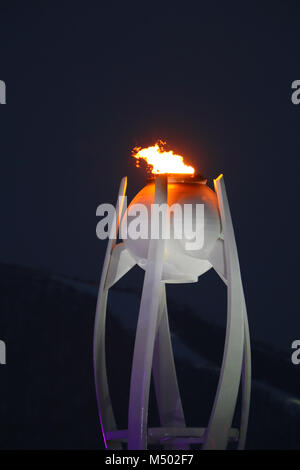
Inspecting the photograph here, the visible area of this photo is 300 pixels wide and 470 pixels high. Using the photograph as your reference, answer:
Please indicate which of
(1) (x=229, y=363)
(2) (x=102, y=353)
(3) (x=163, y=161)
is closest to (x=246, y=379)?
(1) (x=229, y=363)

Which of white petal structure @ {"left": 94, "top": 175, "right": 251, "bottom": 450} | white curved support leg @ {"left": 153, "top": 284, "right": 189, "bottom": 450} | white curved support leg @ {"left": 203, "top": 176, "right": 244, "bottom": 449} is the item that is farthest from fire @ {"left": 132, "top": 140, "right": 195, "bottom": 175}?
white curved support leg @ {"left": 153, "top": 284, "right": 189, "bottom": 450}

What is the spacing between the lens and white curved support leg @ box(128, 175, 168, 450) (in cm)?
246

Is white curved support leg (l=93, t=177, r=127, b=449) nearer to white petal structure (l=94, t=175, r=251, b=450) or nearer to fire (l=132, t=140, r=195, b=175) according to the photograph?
white petal structure (l=94, t=175, r=251, b=450)

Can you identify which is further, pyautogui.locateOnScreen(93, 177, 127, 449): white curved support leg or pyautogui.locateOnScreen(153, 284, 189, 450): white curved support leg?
pyautogui.locateOnScreen(153, 284, 189, 450): white curved support leg

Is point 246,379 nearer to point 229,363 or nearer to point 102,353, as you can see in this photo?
point 229,363

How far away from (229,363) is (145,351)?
1.11 feet

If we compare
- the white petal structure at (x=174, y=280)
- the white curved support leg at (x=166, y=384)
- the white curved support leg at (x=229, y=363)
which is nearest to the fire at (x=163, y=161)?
the white petal structure at (x=174, y=280)

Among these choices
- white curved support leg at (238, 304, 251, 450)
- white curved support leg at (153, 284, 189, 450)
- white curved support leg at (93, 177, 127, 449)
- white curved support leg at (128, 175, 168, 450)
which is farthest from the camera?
white curved support leg at (153, 284, 189, 450)

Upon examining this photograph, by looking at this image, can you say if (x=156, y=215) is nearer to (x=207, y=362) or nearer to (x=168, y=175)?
(x=168, y=175)

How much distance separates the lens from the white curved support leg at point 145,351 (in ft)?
8.07

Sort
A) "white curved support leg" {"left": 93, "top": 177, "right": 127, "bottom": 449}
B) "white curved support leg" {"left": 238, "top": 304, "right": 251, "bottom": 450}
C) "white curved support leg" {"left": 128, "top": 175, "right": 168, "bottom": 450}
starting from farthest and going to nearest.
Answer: "white curved support leg" {"left": 93, "top": 177, "right": 127, "bottom": 449}, "white curved support leg" {"left": 238, "top": 304, "right": 251, "bottom": 450}, "white curved support leg" {"left": 128, "top": 175, "right": 168, "bottom": 450}

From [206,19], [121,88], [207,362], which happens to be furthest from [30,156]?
[207,362]

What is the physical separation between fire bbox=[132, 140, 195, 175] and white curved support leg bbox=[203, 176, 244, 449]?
35 centimetres
